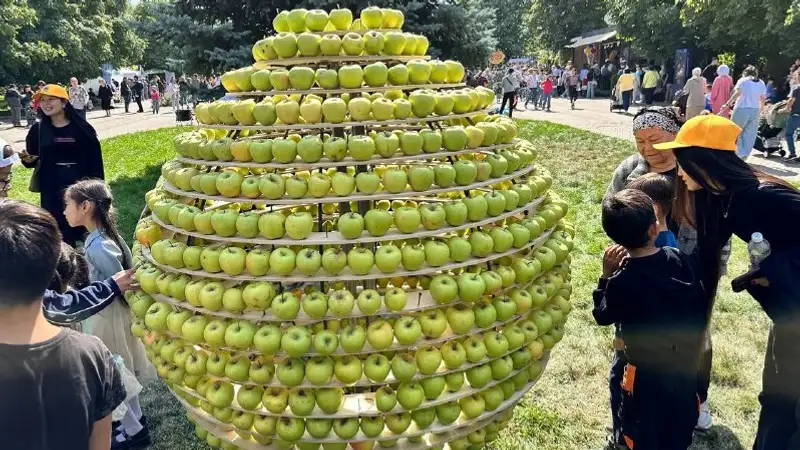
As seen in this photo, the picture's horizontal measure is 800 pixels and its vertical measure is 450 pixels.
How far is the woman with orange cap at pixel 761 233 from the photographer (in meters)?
3.07

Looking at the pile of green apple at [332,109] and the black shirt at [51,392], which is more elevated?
the pile of green apple at [332,109]

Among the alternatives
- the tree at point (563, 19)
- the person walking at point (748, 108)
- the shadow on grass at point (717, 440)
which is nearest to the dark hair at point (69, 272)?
the shadow on grass at point (717, 440)

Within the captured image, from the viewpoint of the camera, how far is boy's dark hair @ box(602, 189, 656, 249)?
3.11 metres

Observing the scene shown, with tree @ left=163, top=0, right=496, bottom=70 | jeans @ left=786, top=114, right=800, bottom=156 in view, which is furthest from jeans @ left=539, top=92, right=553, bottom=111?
tree @ left=163, top=0, right=496, bottom=70

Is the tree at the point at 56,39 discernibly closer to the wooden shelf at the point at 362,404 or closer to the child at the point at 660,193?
the wooden shelf at the point at 362,404

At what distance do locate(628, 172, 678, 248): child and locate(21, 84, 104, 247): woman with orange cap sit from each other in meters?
5.74

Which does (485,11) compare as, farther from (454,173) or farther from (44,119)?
(454,173)

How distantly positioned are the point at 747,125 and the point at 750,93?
771 millimetres

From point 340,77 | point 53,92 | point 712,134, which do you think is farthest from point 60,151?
point 712,134

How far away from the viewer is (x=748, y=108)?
12.1 m

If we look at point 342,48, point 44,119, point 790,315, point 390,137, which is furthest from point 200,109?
point 44,119

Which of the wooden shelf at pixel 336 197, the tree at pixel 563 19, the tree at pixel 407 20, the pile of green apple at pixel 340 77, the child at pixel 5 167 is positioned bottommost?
the child at pixel 5 167

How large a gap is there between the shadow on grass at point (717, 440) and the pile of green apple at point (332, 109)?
311cm

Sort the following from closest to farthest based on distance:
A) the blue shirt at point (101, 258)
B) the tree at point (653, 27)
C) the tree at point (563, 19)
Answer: the blue shirt at point (101, 258) < the tree at point (653, 27) < the tree at point (563, 19)
